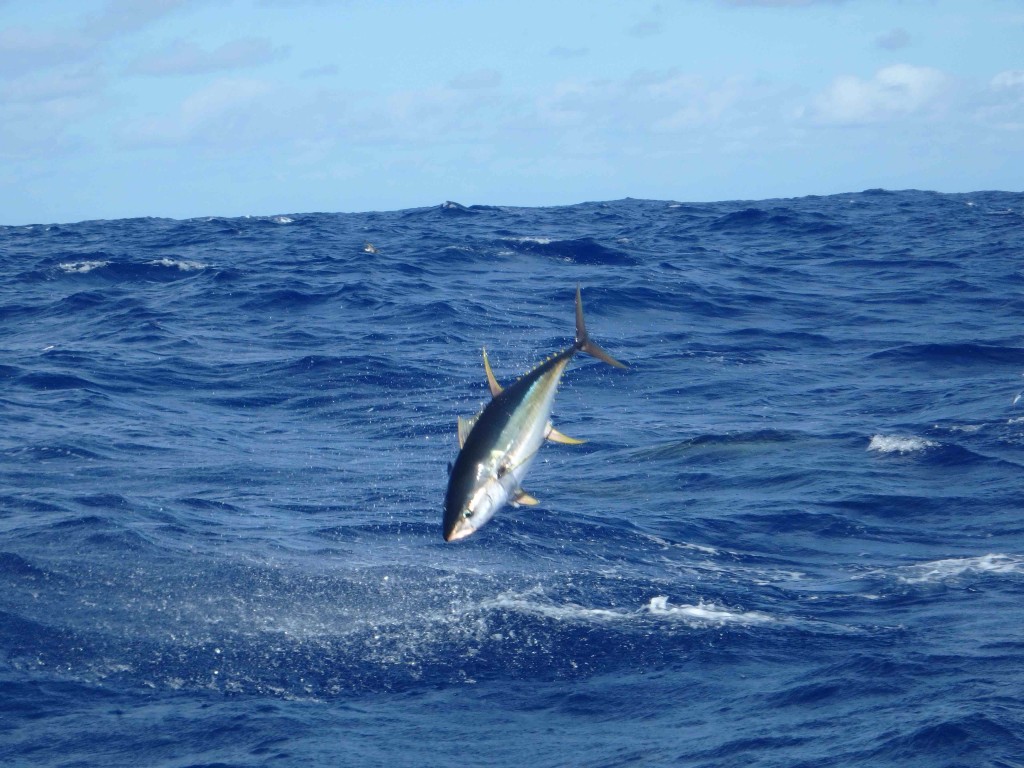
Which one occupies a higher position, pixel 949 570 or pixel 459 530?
pixel 459 530

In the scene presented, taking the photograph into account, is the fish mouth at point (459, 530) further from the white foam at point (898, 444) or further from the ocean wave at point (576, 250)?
the ocean wave at point (576, 250)

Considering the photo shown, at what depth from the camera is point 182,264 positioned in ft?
123

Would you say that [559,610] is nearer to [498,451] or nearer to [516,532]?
[516,532]

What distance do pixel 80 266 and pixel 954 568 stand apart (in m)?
30.7

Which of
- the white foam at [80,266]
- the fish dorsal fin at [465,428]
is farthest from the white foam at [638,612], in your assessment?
the white foam at [80,266]

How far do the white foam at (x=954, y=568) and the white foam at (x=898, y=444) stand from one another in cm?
455

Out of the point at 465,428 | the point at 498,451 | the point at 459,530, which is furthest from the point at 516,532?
the point at 459,530

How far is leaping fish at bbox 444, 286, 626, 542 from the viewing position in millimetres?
5824

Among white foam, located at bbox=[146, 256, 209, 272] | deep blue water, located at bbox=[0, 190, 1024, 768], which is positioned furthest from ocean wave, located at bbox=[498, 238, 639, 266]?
white foam, located at bbox=[146, 256, 209, 272]

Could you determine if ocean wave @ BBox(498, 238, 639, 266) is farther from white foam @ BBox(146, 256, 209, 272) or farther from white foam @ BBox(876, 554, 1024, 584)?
white foam @ BBox(876, 554, 1024, 584)

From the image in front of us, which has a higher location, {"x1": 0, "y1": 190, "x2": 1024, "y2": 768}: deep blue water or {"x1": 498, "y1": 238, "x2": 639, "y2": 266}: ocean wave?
{"x1": 498, "y1": 238, "x2": 639, "y2": 266}: ocean wave

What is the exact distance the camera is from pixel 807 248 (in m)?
40.4

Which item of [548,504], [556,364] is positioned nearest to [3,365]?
[548,504]

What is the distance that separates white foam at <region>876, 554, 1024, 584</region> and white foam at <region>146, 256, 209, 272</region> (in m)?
27.7
